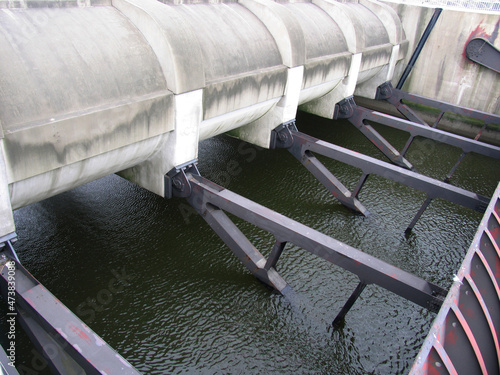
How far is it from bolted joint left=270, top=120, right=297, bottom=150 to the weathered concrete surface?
26.0 ft

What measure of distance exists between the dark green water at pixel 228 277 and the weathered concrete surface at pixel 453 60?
6.02 meters

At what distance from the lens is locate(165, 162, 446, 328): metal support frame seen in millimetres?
5207

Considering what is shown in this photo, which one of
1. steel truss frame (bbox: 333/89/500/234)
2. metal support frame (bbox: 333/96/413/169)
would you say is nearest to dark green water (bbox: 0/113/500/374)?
metal support frame (bbox: 333/96/413/169)

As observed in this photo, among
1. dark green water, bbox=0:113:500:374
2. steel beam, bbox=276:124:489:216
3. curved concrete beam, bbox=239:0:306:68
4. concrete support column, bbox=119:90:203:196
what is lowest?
dark green water, bbox=0:113:500:374

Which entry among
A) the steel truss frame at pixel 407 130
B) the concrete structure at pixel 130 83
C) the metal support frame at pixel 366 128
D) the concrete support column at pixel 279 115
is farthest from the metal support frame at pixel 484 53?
the concrete support column at pixel 279 115

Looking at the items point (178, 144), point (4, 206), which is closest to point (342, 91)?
point (178, 144)

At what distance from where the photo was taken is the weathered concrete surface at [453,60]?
13.4 metres

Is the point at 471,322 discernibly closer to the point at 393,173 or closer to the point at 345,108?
the point at 393,173

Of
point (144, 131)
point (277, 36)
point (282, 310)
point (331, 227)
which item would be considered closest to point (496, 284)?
point (282, 310)

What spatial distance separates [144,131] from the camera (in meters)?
6.23

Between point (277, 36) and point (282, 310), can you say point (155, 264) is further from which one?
point (277, 36)

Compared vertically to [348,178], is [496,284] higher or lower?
higher

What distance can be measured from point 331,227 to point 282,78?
347cm

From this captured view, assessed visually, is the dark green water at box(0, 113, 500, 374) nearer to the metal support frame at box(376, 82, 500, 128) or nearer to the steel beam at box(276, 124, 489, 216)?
the steel beam at box(276, 124, 489, 216)
